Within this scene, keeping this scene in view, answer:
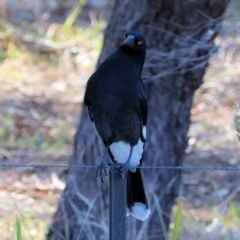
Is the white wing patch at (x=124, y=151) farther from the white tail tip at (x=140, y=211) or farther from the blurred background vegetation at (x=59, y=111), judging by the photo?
the blurred background vegetation at (x=59, y=111)

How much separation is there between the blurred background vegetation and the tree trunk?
17 cm

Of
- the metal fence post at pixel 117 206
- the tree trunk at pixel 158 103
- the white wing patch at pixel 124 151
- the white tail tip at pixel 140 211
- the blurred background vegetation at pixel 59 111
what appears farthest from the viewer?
the blurred background vegetation at pixel 59 111

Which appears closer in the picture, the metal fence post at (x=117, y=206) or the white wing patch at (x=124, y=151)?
the metal fence post at (x=117, y=206)

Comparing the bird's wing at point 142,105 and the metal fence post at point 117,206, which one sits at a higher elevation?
the bird's wing at point 142,105

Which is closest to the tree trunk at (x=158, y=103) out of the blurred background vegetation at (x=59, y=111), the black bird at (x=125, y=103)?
the blurred background vegetation at (x=59, y=111)

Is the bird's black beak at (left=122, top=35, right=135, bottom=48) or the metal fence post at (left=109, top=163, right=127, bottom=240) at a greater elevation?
the bird's black beak at (left=122, top=35, right=135, bottom=48)

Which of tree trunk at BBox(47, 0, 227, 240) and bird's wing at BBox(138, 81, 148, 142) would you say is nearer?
bird's wing at BBox(138, 81, 148, 142)

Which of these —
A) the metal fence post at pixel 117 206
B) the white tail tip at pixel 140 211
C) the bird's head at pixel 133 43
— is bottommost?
the white tail tip at pixel 140 211

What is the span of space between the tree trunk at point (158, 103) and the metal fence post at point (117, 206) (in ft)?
4.57

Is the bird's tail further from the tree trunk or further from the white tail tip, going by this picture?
the tree trunk

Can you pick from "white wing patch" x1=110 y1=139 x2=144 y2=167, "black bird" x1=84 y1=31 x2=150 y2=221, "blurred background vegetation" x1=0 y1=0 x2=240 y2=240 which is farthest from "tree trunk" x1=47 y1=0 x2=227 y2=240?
"black bird" x1=84 y1=31 x2=150 y2=221

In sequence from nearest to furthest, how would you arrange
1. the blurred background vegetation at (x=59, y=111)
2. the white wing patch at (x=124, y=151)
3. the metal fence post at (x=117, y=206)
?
the metal fence post at (x=117, y=206), the white wing patch at (x=124, y=151), the blurred background vegetation at (x=59, y=111)

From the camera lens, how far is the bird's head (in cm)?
291

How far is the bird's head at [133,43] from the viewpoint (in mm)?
2912
